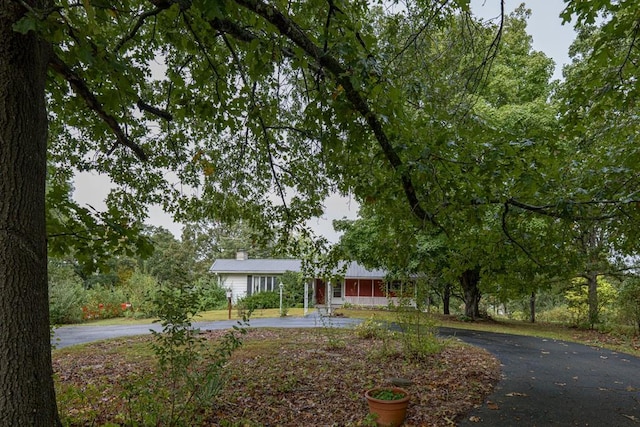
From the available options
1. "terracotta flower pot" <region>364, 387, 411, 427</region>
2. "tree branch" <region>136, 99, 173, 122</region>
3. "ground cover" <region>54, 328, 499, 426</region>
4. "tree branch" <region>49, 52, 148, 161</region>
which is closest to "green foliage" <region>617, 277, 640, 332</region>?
"ground cover" <region>54, 328, 499, 426</region>

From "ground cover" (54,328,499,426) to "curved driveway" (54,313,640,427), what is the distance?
32 centimetres

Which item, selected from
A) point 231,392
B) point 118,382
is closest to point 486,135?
point 231,392

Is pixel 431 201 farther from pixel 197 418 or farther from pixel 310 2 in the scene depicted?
pixel 197 418

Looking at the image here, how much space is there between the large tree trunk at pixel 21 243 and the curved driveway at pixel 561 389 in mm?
2676

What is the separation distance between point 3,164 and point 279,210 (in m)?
4.53

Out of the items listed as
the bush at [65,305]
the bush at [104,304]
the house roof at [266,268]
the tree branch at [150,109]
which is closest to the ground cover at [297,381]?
the tree branch at [150,109]

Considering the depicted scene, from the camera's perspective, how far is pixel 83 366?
22.1 feet

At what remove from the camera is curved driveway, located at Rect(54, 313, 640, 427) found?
469 centimetres

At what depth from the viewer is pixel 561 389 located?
5992 mm

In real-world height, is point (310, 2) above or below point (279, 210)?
above

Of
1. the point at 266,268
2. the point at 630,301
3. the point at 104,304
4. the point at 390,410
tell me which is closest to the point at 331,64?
the point at 390,410

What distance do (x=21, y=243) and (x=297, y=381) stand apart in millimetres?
4583

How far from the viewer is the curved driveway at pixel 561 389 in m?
4.69

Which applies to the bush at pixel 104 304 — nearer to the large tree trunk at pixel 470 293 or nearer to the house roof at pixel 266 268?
the house roof at pixel 266 268
